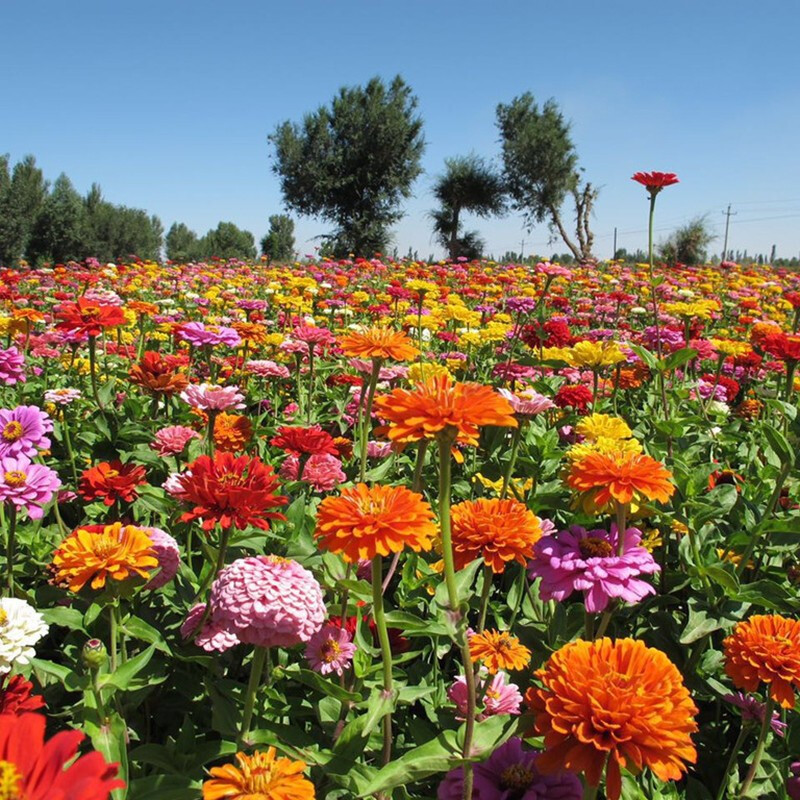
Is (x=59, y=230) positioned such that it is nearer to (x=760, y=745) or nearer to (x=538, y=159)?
(x=538, y=159)

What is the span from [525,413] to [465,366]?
1.84m

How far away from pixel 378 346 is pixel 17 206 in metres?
41.0

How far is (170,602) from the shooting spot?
5.86ft

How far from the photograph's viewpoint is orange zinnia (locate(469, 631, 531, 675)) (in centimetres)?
154


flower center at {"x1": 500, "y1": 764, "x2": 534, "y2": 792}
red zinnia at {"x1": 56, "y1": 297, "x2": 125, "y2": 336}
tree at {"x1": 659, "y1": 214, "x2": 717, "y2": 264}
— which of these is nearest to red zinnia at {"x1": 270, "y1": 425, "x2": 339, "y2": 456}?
red zinnia at {"x1": 56, "y1": 297, "x2": 125, "y2": 336}

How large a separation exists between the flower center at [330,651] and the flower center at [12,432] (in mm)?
1216

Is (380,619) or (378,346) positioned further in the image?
(378,346)

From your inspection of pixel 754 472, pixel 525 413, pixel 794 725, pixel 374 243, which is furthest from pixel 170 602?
pixel 374 243

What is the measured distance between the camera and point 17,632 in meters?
1.25

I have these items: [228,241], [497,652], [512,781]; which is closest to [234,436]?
[497,652]

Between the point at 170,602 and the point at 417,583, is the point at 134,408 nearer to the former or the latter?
the point at 170,602

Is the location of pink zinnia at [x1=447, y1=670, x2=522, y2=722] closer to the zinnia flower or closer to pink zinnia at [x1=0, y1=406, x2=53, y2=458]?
the zinnia flower

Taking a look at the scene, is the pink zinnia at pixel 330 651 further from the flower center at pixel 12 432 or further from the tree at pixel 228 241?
the tree at pixel 228 241

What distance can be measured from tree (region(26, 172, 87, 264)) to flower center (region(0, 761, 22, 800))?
130ft
